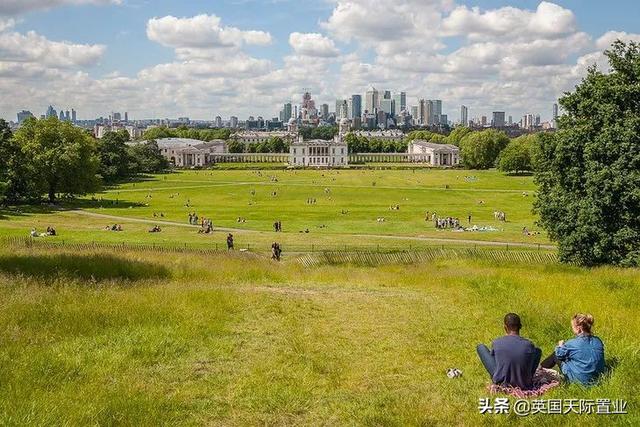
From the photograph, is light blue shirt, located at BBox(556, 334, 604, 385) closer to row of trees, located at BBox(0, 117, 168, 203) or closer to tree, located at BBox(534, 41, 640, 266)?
tree, located at BBox(534, 41, 640, 266)

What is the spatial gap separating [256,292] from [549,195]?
1662 cm

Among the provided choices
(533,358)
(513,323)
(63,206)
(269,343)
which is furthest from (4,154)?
(533,358)

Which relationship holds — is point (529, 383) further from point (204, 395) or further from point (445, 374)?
point (204, 395)

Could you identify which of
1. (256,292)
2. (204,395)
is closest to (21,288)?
(256,292)

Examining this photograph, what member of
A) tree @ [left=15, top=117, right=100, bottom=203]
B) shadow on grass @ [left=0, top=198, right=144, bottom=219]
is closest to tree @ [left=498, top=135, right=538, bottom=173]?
shadow on grass @ [left=0, top=198, right=144, bottom=219]

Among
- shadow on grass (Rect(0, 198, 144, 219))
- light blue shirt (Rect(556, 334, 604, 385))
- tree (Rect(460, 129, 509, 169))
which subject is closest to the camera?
light blue shirt (Rect(556, 334, 604, 385))

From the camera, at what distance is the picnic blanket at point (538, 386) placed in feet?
29.5

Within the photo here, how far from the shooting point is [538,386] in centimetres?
932

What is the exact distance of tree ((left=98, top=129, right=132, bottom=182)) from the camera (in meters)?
109

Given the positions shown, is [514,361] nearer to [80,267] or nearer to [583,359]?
[583,359]

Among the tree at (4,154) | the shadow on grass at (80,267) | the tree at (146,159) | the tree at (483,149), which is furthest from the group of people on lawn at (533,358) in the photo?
the tree at (483,149)

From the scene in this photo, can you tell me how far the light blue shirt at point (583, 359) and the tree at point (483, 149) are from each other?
153 metres

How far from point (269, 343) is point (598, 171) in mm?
18820

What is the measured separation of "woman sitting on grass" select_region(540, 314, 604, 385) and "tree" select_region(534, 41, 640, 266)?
1712 centimetres
